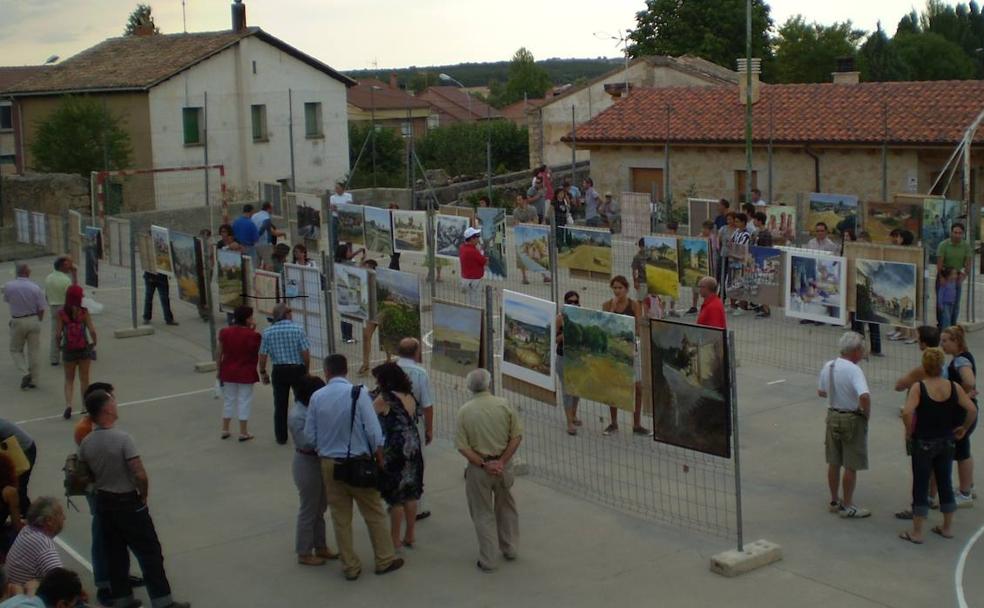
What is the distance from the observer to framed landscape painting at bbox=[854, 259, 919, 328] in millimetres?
14820

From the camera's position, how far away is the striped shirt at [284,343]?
1231cm

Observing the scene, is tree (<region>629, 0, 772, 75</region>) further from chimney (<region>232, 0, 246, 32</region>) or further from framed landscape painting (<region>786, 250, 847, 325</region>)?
framed landscape painting (<region>786, 250, 847, 325</region>)

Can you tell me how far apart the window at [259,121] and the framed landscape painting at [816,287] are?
1162 inches

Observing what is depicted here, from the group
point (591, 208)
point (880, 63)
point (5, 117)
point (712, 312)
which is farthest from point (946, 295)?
point (880, 63)

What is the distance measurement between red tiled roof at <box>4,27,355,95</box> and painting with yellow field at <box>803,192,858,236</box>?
23.2 meters

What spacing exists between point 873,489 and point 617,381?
2.45 meters

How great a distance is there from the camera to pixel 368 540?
32.6 feet

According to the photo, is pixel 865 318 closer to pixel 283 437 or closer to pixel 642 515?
pixel 642 515

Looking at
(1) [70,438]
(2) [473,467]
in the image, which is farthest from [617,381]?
(1) [70,438]

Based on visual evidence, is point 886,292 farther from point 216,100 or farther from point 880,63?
point 880,63

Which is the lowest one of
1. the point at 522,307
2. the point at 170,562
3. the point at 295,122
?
the point at 170,562

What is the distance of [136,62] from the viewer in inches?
1641

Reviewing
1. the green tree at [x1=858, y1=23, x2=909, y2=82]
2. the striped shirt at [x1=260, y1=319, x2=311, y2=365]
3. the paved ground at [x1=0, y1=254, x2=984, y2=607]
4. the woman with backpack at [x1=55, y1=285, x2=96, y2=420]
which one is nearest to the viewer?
the paved ground at [x1=0, y1=254, x2=984, y2=607]

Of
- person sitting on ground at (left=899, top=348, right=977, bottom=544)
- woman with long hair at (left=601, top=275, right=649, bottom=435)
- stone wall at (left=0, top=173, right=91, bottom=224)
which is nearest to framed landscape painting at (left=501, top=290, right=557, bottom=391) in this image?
woman with long hair at (left=601, top=275, right=649, bottom=435)
